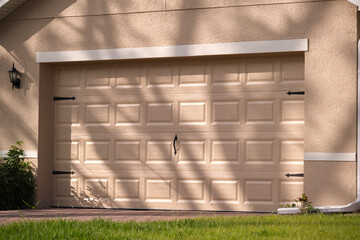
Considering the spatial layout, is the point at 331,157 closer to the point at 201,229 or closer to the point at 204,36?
the point at 204,36

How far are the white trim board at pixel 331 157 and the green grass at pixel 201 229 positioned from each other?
1.29 meters

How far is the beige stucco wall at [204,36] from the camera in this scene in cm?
872

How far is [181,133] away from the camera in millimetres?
9648

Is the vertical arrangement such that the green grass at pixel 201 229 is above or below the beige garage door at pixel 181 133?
below

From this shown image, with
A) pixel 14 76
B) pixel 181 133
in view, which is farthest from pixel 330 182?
pixel 14 76

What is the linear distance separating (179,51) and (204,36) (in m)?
0.46

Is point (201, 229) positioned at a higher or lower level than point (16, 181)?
lower

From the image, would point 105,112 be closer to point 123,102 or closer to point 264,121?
point 123,102

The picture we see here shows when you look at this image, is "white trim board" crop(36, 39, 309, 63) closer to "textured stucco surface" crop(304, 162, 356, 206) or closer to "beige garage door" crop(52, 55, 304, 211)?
"beige garage door" crop(52, 55, 304, 211)

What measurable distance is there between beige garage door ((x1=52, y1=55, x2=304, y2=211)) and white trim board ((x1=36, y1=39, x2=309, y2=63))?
0.26m

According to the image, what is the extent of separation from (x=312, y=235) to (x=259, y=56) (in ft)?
12.7

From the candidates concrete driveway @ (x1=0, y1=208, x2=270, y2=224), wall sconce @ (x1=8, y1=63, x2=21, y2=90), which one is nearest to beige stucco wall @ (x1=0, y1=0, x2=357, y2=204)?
wall sconce @ (x1=8, y1=63, x2=21, y2=90)

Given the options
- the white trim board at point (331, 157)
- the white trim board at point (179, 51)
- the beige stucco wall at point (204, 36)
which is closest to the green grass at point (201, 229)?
the white trim board at point (331, 157)

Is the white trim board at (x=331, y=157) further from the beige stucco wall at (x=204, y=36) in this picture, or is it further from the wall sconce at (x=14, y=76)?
the wall sconce at (x=14, y=76)
